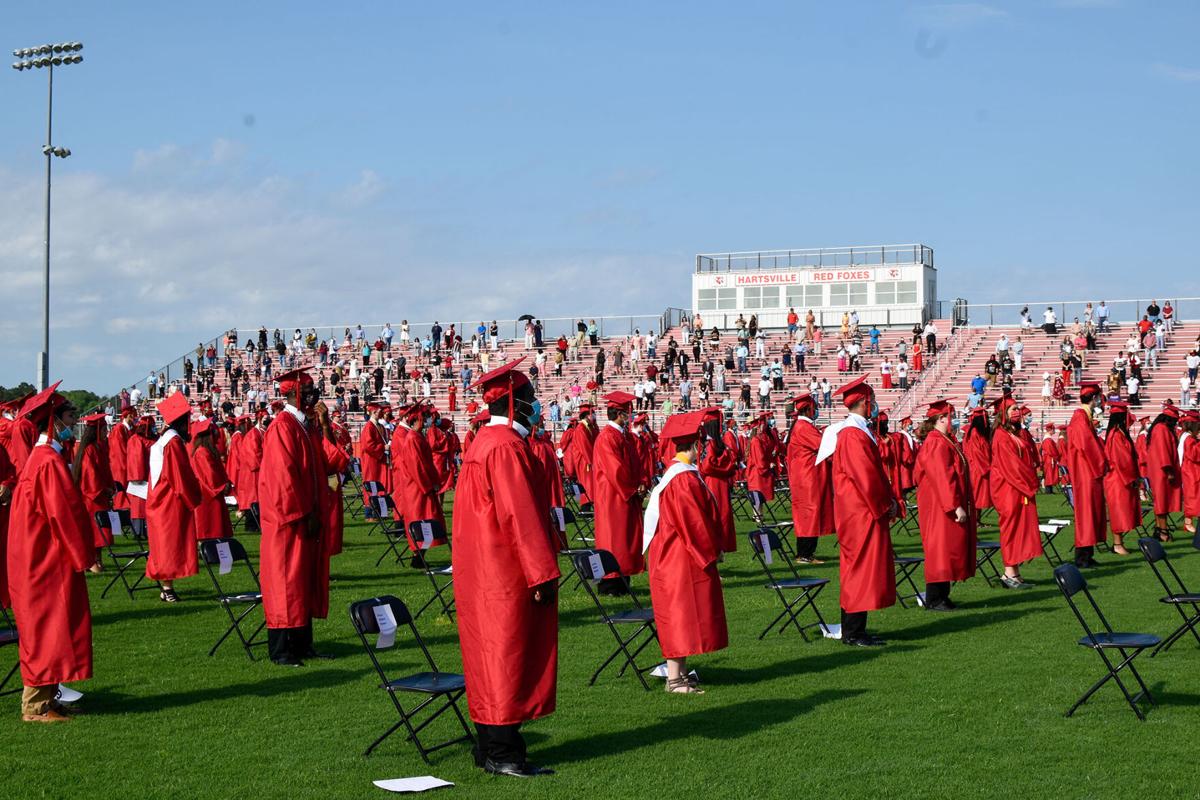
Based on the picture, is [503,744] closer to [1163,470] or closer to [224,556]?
[224,556]

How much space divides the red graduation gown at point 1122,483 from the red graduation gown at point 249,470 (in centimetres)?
1165

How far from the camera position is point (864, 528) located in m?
10.7

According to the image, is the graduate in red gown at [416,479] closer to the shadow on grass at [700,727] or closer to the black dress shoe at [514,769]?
the shadow on grass at [700,727]

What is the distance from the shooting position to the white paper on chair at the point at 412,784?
21.9 ft

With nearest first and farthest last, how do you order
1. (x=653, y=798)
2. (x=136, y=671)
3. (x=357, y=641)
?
(x=653, y=798) → (x=136, y=671) → (x=357, y=641)

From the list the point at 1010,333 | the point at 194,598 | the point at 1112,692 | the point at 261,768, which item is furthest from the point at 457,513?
the point at 1010,333

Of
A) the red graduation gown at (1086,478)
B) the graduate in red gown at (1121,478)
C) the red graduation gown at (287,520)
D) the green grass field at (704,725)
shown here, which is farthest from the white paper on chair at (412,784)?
the graduate in red gown at (1121,478)

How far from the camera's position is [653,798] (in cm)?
654

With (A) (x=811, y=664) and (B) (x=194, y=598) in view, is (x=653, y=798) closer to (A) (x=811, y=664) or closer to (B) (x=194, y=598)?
(A) (x=811, y=664)

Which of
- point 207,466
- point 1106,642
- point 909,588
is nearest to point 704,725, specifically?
point 1106,642

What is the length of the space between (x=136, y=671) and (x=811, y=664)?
5196 mm

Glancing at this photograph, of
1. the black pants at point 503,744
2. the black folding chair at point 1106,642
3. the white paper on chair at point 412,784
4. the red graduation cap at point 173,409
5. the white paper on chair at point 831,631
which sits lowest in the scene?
the white paper on chair at point 412,784

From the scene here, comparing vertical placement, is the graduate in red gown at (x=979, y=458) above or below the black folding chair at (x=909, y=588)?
above

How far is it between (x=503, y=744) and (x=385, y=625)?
0.93m
